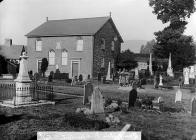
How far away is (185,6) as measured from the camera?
732 centimetres

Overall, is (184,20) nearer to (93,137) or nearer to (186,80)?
(93,137)

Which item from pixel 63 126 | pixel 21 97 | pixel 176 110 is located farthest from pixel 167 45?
pixel 21 97

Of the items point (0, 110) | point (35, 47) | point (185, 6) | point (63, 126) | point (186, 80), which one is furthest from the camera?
point (186, 80)

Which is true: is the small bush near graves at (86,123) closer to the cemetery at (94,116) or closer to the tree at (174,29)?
the cemetery at (94,116)

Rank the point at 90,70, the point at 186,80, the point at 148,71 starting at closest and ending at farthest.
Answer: the point at 90,70 → the point at 186,80 → the point at 148,71

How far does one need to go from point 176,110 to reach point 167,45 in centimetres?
231

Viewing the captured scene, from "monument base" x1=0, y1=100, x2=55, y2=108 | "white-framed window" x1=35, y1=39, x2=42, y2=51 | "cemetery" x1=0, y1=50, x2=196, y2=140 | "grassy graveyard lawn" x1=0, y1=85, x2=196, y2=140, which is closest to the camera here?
"grassy graveyard lawn" x1=0, y1=85, x2=196, y2=140

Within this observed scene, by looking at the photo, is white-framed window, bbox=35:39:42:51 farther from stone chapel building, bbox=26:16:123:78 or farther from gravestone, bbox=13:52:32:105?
gravestone, bbox=13:52:32:105

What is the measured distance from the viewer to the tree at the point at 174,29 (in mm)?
7345

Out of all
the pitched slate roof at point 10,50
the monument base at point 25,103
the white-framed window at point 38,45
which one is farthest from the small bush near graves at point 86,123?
the white-framed window at point 38,45

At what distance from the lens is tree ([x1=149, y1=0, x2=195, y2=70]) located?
24.1ft

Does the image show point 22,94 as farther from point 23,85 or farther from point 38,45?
point 38,45

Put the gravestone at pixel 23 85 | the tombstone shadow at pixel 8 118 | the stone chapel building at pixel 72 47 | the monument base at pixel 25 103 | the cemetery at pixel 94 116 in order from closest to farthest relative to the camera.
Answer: the cemetery at pixel 94 116 < the tombstone shadow at pixel 8 118 < the monument base at pixel 25 103 < the gravestone at pixel 23 85 < the stone chapel building at pixel 72 47

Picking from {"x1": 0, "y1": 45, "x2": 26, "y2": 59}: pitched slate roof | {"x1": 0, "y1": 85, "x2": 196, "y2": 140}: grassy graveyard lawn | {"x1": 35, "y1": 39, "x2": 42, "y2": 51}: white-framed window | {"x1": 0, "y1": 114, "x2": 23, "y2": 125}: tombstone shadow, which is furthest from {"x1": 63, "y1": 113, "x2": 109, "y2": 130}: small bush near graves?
{"x1": 35, "y1": 39, "x2": 42, "y2": 51}: white-framed window
